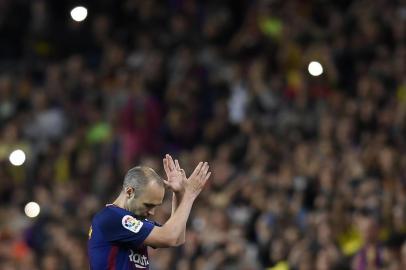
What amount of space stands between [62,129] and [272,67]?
3.58m

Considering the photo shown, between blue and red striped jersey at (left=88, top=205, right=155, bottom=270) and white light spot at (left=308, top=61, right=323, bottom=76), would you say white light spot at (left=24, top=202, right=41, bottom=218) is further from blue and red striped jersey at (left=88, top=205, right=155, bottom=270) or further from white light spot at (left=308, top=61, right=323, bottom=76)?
blue and red striped jersey at (left=88, top=205, right=155, bottom=270)

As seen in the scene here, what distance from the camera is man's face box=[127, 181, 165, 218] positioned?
7.05 meters

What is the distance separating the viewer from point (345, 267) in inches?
455

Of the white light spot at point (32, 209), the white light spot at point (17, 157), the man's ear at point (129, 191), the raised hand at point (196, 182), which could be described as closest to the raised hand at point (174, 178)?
the raised hand at point (196, 182)

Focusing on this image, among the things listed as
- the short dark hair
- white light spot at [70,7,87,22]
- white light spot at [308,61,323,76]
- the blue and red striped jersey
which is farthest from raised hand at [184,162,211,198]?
white light spot at [308,61,323,76]

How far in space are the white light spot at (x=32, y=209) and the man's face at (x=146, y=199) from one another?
28.5 ft

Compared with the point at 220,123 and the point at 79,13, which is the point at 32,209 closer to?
the point at 220,123

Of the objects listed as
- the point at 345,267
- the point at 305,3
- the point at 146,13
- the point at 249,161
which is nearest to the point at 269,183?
the point at 249,161

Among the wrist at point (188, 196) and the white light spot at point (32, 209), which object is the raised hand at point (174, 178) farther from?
the white light spot at point (32, 209)

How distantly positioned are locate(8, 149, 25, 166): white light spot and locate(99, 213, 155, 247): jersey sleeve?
9569mm

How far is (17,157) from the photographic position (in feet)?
54.2

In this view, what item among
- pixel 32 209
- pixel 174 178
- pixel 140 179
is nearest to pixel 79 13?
pixel 32 209

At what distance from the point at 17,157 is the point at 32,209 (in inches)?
47.6

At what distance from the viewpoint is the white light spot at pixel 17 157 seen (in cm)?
1645
